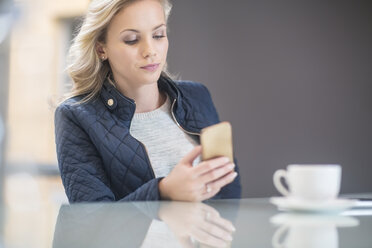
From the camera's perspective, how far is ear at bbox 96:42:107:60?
1.86m

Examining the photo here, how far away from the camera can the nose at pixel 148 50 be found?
1.67m

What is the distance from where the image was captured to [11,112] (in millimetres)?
4184

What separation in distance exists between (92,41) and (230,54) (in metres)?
2.39

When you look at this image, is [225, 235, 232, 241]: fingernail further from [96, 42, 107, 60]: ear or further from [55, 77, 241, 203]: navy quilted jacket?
[96, 42, 107, 60]: ear

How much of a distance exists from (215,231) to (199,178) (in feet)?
1.67

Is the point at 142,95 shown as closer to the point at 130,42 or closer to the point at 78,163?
the point at 130,42

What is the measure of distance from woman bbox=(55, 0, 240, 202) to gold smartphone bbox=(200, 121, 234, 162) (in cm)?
45

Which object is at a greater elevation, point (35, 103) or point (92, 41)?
point (92, 41)

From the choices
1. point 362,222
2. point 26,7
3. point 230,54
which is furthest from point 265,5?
point 362,222

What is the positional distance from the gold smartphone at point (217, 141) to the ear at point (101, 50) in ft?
2.83

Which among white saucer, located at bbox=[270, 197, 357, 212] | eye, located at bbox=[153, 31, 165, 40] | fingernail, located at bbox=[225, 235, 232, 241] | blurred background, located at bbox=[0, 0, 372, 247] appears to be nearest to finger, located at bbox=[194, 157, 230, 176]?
white saucer, located at bbox=[270, 197, 357, 212]

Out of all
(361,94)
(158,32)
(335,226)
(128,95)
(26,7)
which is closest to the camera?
(335,226)

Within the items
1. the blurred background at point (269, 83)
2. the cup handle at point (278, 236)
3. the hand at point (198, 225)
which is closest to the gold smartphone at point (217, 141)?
the hand at point (198, 225)

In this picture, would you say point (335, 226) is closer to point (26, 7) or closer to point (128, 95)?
point (128, 95)
